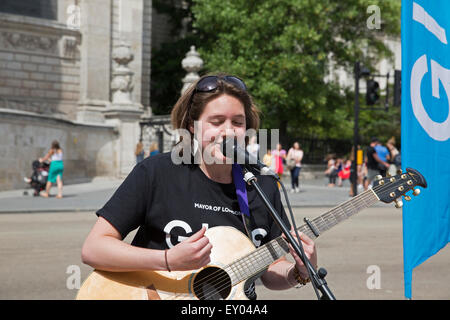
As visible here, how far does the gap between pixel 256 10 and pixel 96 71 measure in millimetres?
8368

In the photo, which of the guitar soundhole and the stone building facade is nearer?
the guitar soundhole

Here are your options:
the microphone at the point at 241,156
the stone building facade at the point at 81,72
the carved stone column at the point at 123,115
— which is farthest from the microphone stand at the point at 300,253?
the carved stone column at the point at 123,115

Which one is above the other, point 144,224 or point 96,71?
point 96,71

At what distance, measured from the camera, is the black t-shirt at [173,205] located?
237cm

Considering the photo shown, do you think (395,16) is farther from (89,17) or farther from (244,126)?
(244,126)

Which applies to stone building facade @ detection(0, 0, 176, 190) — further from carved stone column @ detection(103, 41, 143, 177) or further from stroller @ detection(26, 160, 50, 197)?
stroller @ detection(26, 160, 50, 197)

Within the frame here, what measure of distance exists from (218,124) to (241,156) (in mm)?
211

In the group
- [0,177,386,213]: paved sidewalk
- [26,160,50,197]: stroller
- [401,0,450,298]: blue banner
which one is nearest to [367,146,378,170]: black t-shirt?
[0,177,386,213]: paved sidewalk

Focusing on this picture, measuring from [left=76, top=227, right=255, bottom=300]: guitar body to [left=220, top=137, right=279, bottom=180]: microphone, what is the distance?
37 cm

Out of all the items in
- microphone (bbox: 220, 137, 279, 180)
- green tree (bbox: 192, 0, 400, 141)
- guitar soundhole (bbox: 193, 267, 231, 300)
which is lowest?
guitar soundhole (bbox: 193, 267, 231, 300)

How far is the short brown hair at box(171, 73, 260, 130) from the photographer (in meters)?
2.46

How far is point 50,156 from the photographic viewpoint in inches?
711

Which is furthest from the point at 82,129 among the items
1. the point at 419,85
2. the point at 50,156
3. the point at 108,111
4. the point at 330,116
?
the point at 419,85

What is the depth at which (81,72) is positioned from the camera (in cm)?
2783
